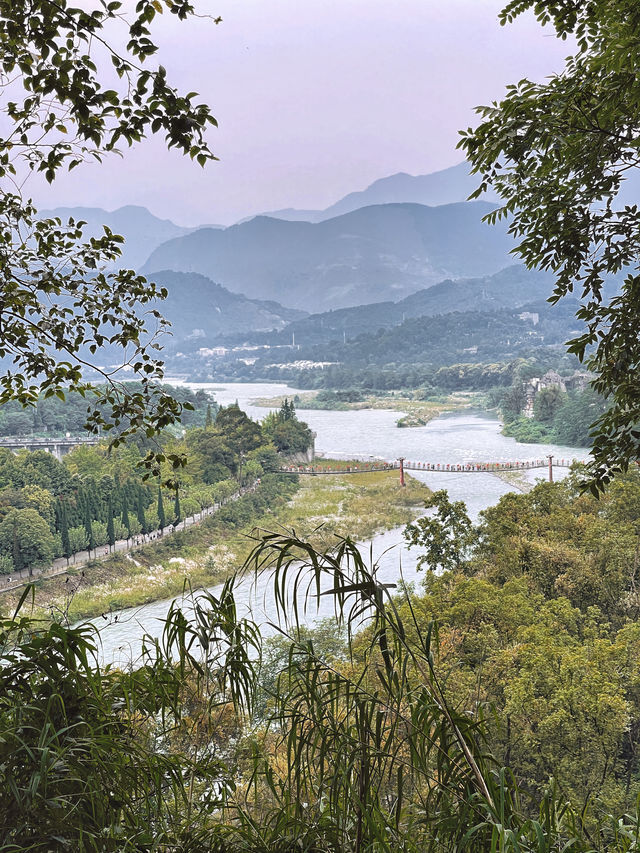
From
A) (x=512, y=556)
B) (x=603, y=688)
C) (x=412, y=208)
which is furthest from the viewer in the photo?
(x=412, y=208)

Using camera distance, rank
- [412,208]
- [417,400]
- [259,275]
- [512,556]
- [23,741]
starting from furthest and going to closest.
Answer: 1. [412,208]
2. [259,275]
3. [417,400]
4. [512,556]
5. [23,741]

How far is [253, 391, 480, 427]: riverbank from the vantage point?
22.1 metres

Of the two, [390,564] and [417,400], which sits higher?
[417,400]

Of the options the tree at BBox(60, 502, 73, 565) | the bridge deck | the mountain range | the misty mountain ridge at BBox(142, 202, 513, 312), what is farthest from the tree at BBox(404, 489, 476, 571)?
the misty mountain ridge at BBox(142, 202, 513, 312)

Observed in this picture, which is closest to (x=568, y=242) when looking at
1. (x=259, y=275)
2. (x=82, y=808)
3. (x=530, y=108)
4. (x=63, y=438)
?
(x=530, y=108)

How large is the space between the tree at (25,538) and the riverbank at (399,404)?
11755 mm

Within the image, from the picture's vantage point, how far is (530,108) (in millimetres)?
1771

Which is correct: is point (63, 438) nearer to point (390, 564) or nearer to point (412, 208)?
point (390, 564)

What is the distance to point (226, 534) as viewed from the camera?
16016 mm

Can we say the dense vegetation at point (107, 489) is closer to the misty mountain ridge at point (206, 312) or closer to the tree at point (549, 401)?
the tree at point (549, 401)

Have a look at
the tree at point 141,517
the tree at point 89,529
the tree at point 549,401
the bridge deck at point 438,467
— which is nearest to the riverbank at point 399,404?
the bridge deck at point 438,467

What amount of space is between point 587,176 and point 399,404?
22.3m

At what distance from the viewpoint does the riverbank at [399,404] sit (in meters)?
22.1

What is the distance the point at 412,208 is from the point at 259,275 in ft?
37.6
